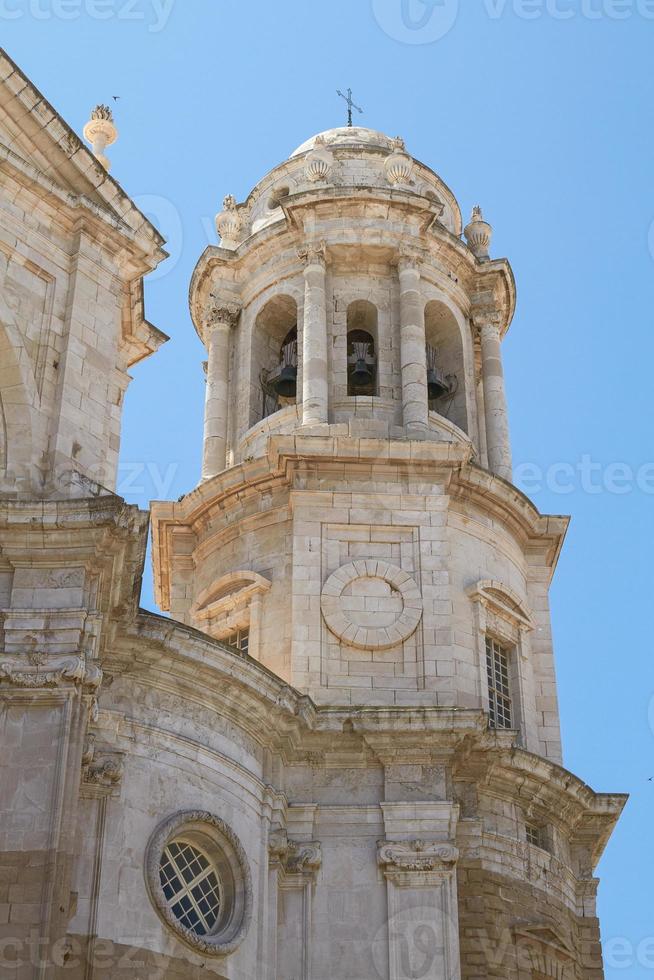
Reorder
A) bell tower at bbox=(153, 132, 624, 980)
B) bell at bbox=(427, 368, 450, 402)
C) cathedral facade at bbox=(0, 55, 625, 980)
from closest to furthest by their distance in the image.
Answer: cathedral facade at bbox=(0, 55, 625, 980), bell tower at bbox=(153, 132, 624, 980), bell at bbox=(427, 368, 450, 402)

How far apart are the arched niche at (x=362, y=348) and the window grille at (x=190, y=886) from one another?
13.4 meters

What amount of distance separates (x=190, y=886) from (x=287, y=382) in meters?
14.6

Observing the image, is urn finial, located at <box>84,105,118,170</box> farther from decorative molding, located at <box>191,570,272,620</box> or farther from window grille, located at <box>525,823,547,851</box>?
window grille, located at <box>525,823,547,851</box>

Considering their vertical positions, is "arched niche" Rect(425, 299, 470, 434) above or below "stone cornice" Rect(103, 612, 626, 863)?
above

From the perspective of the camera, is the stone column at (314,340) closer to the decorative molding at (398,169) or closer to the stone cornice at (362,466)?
the stone cornice at (362,466)

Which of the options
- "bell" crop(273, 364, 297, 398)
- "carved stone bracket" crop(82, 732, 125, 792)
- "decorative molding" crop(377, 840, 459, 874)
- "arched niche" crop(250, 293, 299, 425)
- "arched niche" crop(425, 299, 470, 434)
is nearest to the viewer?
"carved stone bracket" crop(82, 732, 125, 792)

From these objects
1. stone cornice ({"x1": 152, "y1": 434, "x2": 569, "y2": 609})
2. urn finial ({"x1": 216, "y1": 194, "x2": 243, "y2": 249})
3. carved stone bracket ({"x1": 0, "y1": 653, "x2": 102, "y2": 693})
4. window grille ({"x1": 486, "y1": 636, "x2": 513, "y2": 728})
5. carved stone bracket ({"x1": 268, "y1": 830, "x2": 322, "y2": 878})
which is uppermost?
urn finial ({"x1": 216, "y1": 194, "x2": 243, "y2": 249})

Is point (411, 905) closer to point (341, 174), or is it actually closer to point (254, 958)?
point (254, 958)

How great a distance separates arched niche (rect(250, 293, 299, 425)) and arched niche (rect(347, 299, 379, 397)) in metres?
1.27

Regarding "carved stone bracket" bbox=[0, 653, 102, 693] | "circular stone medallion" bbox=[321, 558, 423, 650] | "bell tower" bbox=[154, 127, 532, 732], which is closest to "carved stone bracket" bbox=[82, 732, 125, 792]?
"carved stone bracket" bbox=[0, 653, 102, 693]

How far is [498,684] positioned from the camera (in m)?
31.5

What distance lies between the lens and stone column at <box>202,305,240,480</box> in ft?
117

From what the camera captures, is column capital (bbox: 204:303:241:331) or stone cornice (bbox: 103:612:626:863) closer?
stone cornice (bbox: 103:612:626:863)

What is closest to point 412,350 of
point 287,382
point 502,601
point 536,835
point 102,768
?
point 287,382
